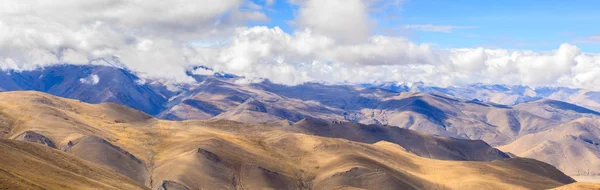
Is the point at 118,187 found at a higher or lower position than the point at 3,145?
lower

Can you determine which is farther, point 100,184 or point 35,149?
point 35,149

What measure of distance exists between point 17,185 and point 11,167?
90.5 ft

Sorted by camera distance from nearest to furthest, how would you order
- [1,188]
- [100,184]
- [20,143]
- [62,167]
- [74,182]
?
1. [1,188]
2. [74,182]
3. [100,184]
4. [62,167]
5. [20,143]

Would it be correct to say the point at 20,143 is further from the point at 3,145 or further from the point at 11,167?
the point at 11,167

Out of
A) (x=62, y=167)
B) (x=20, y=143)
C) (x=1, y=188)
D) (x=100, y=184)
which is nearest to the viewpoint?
(x=1, y=188)

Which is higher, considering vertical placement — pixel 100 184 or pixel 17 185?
pixel 17 185

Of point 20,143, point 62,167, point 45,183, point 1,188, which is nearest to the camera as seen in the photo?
point 1,188

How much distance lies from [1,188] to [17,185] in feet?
22.2

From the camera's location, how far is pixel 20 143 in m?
197

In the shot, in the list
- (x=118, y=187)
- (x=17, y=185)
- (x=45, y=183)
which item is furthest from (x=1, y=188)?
(x=118, y=187)

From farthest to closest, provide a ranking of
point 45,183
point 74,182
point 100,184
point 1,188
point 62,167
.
→ point 62,167 → point 100,184 → point 74,182 → point 45,183 → point 1,188

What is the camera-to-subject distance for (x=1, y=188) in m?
118

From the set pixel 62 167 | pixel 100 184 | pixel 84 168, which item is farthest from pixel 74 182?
pixel 84 168

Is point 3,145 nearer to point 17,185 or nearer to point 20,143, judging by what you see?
point 20,143
